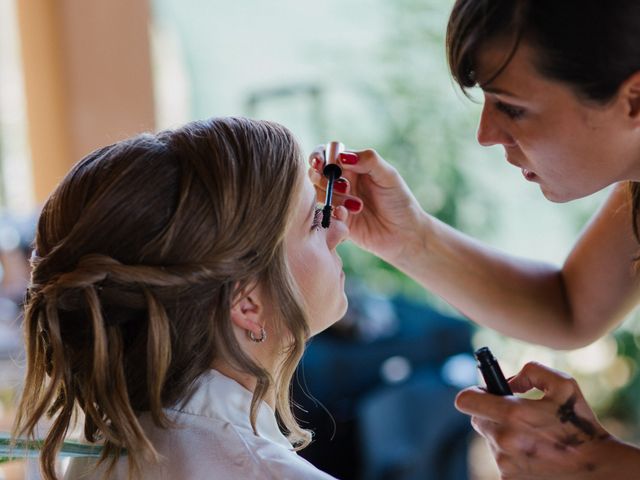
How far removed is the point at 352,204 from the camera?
136cm

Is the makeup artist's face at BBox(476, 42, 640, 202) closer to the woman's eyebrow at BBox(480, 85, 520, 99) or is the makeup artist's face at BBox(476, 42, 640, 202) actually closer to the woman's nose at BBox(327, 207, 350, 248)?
the woman's eyebrow at BBox(480, 85, 520, 99)

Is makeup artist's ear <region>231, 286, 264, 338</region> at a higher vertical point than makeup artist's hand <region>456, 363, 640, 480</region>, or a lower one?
higher

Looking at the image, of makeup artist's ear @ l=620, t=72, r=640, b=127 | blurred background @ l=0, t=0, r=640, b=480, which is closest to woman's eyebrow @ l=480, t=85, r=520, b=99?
makeup artist's ear @ l=620, t=72, r=640, b=127

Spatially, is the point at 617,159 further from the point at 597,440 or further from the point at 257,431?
the point at 257,431

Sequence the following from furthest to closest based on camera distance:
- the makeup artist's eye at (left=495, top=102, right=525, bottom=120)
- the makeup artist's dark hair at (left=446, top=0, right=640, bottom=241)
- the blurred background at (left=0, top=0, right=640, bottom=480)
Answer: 1. the blurred background at (left=0, top=0, right=640, bottom=480)
2. the makeup artist's eye at (left=495, top=102, right=525, bottom=120)
3. the makeup artist's dark hair at (left=446, top=0, right=640, bottom=241)

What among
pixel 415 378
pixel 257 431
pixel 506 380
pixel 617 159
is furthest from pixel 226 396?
pixel 415 378

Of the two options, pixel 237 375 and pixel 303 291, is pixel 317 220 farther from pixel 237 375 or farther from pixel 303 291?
pixel 237 375

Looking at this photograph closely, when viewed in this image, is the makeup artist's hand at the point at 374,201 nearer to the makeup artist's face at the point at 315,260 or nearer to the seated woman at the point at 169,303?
the makeup artist's face at the point at 315,260

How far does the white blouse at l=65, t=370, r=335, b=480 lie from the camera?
40.8 inches

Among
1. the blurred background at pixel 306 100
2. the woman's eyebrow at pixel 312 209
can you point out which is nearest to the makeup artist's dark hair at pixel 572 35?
the woman's eyebrow at pixel 312 209

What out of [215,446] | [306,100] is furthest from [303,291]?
[306,100]

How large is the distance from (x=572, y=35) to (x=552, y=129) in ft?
Result: 0.39

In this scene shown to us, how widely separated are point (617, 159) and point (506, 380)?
0.29 metres

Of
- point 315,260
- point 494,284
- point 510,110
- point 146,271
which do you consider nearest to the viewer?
point 146,271
